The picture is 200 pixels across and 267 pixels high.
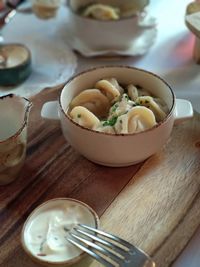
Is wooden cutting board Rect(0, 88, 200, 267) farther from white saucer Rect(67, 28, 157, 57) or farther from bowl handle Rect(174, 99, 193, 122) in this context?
white saucer Rect(67, 28, 157, 57)

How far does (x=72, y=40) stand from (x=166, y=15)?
0.80ft

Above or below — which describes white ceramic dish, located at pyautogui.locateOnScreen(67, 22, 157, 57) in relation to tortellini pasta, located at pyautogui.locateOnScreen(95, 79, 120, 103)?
below

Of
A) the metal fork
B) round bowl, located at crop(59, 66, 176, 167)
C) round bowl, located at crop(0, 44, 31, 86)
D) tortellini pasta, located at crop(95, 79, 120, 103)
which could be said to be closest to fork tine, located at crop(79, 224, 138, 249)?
the metal fork

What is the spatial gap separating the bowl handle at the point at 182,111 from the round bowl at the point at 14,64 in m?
0.34

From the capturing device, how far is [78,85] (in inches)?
30.7

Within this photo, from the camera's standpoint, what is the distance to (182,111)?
0.74 metres

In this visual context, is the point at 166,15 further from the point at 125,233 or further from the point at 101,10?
the point at 125,233

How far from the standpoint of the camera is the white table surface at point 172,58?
911 mm

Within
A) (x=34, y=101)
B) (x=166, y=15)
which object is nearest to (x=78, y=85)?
(x=34, y=101)

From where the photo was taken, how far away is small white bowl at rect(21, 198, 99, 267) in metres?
0.57

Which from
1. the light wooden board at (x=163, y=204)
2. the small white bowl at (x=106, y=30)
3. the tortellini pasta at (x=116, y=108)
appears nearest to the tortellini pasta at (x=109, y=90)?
the tortellini pasta at (x=116, y=108)

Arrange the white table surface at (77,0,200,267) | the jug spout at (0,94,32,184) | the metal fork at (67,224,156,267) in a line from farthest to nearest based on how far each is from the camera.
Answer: the white table surface at (77,0,200,267) < the jug spout at (0,94,32,184) < the metal fork at (67,224,156,267)

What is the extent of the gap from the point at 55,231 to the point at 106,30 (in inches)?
19.2

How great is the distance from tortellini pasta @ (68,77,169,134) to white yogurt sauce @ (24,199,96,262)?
0.12 m
